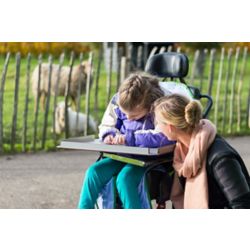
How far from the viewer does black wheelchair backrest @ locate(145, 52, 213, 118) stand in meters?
4.81

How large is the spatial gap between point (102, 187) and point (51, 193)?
2102mm

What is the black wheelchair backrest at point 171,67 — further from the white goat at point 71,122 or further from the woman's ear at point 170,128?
the white goat at point 71,122

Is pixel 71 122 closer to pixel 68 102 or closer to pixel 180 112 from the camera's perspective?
pixel 68 102

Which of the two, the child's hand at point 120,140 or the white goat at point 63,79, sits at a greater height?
the white goat at point 63,79

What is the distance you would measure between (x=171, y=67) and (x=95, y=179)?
3.14ft

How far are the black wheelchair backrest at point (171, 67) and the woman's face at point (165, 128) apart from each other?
535 mm

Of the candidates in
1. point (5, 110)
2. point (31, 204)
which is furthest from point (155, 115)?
point (5, 110)

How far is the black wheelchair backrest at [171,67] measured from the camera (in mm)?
4809

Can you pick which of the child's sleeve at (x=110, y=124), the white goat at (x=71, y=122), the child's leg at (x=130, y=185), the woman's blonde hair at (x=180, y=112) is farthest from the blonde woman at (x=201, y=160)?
the white goat at (x=71, y=122)

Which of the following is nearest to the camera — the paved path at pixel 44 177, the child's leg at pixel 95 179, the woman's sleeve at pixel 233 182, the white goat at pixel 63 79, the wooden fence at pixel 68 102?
the woman's sleeve at pixel 233 182

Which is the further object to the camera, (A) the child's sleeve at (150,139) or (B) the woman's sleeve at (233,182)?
(A) the child's sleeve at (150,139)

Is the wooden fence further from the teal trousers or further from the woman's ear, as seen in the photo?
the woman's ear

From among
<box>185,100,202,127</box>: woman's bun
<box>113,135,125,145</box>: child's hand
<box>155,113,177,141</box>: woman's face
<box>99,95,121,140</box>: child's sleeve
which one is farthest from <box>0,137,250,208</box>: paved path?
<box>185,100,202,127</box>: woman's bun

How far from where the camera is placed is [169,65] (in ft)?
16.0
